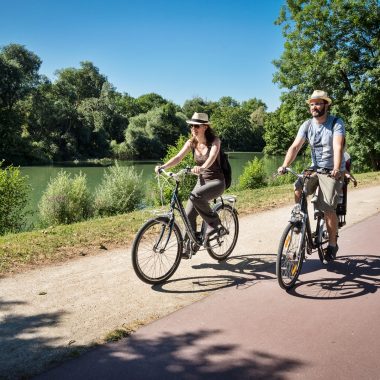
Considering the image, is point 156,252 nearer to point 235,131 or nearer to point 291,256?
point 291,256

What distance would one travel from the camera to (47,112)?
59.6m

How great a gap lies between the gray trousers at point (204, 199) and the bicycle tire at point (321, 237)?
1304 millimetres

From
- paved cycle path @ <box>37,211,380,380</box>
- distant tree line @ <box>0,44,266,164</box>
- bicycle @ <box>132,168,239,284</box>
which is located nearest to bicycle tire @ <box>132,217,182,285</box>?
bicycle @ <box>132,168,239,284</box>

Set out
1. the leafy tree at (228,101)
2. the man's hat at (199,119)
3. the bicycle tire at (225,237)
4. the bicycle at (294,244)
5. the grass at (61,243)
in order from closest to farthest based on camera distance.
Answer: the bicycle at (294,244) < the man's hat at (199,119) < the bicycle tire at (225,237) < the grass at (61,243) < the leafy tree at (228,101)

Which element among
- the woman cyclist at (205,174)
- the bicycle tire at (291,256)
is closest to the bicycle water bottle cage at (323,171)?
the bicycle tire at (291,256)

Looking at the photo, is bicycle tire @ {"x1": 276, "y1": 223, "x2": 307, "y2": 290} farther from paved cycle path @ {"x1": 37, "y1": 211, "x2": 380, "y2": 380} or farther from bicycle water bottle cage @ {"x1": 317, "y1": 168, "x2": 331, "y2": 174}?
bicycle water bottle cage @ {"x1": 317, "y1": 168, "x2": 331, "y2": 174}

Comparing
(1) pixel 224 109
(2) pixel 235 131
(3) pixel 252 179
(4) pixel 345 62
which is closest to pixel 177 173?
(3) pixel 252 179

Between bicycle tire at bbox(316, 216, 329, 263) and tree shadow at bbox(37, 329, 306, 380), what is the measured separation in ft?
7.87

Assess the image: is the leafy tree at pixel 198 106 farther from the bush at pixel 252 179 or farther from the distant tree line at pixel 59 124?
the bush at pixel 252 179

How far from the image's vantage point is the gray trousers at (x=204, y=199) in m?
5.00

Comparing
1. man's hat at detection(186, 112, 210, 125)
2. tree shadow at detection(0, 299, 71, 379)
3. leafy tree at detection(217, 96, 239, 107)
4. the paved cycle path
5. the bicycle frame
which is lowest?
the paved cycle path

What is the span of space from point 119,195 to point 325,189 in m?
12.4

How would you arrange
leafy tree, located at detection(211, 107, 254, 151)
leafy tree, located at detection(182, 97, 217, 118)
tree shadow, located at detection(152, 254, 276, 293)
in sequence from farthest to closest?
leafy tree, located at detection(182, 97, 217, 118)
leafy tree, located at detection(211, 107, 254, 151)
tree shadow, located at detection(152, 254, 276, 293)

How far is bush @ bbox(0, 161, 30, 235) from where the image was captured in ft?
39.5
